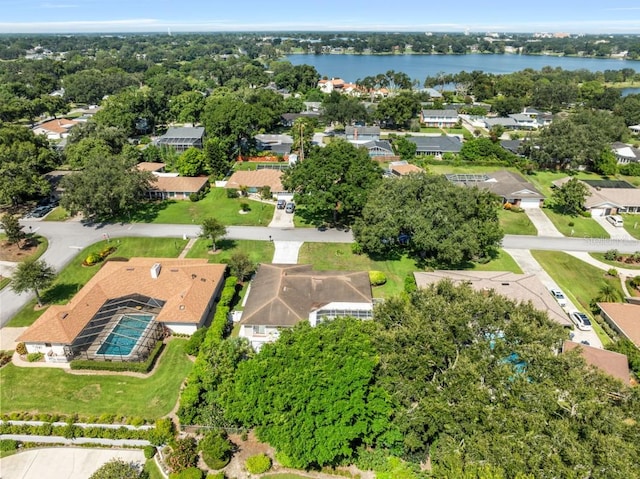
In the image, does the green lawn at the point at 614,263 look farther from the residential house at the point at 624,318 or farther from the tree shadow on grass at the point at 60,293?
the tree shadow on grass at the point at 60,293

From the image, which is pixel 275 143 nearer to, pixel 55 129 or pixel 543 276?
pixel 55 129

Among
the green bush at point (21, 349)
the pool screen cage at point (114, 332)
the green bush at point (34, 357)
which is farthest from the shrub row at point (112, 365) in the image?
the green bush at point (21, 349)

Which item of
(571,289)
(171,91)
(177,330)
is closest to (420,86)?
(171,91)

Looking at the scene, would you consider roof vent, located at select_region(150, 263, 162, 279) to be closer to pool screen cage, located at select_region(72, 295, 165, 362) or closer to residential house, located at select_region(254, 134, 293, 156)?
pool screen cage, located at select_region(72, 295, 165, 362)

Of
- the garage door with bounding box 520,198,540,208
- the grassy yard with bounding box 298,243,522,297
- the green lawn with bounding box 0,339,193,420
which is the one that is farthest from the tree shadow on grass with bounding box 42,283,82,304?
the garage door with bounding box 520,198,540,208

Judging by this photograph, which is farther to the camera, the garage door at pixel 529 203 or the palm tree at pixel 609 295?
the garage door at pixel 529 203

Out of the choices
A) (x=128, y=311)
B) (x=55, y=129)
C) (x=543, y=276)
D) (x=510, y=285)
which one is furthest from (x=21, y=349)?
(x=55, y=129)
